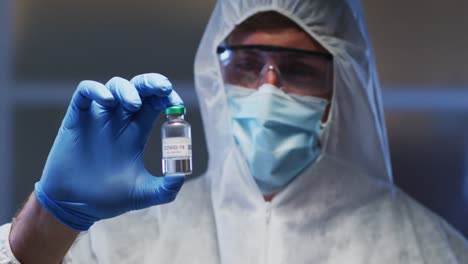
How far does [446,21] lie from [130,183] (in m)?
1.61

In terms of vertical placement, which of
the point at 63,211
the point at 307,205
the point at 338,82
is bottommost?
the point at 307,205

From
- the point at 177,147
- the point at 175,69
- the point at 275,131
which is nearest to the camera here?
the point at 177,147

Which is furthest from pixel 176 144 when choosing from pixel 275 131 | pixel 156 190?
pixel 275 131

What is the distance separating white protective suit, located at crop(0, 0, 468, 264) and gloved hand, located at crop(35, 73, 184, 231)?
34cm

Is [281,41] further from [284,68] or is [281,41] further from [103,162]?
[103,162]

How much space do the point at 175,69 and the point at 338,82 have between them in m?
0.94

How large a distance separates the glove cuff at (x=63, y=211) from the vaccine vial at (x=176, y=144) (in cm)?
20

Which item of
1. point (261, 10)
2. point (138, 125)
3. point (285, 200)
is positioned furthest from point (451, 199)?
point (138, 125)

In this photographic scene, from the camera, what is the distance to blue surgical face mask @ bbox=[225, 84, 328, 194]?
153 centimetres

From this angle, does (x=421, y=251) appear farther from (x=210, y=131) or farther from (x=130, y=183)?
(x=130, y=183)

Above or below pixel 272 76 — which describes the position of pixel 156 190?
below

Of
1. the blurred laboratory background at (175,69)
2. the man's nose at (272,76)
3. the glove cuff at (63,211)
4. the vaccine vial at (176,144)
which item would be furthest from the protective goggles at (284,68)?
the blurred laboratory background at (175,69)

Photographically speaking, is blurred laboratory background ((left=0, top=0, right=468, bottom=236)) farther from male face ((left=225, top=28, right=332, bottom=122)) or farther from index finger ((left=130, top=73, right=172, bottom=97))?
index finger ((left=130, top=73, right=172, bottom=97))

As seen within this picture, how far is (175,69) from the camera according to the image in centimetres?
240
